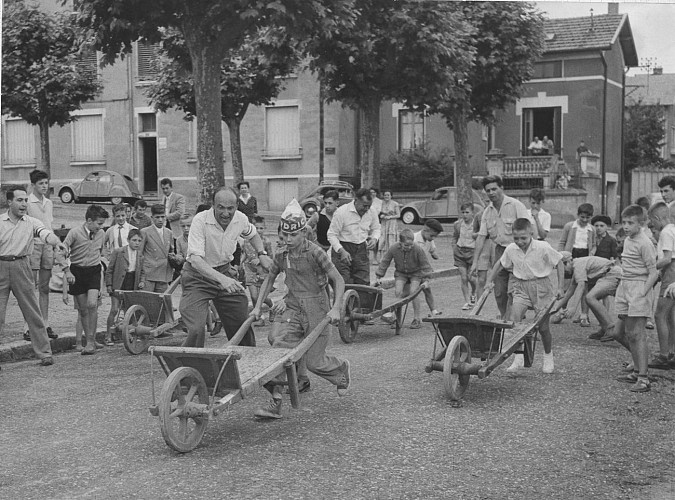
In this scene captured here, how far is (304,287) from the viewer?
24.8 ft

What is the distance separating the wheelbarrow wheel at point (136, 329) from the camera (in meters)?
10.1

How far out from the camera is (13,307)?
45.5 ft

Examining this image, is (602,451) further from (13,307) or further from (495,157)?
(495,157)

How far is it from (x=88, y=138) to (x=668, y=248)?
1276 inches

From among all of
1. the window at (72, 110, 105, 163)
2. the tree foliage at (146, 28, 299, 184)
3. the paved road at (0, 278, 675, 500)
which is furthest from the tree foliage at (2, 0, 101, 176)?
the paved road at (0, 278, 675, 500)

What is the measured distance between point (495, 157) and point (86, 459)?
106 feet

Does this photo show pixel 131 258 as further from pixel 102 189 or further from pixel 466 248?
pixel 102 189

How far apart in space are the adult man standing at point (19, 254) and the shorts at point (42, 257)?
1157mm

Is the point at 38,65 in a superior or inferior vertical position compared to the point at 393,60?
superior

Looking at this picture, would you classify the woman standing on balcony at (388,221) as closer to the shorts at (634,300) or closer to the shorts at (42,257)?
the shorts at (42,257)

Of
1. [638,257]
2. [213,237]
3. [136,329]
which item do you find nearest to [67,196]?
[136,329]

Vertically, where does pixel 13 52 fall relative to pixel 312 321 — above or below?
above

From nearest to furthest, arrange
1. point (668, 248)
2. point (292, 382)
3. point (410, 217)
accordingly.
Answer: point (292, 382)
point (668, 248)
point (410, 217)

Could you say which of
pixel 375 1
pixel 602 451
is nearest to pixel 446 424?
pixel 602 451
